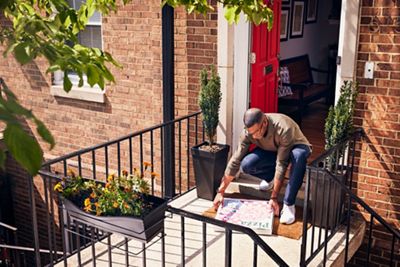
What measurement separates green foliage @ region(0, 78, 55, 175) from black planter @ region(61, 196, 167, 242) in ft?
6.37

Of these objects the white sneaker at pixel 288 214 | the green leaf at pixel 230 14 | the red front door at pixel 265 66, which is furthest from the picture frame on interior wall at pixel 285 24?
the green leaf at pixel 230 14

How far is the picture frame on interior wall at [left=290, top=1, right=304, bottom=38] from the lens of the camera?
8938 millimetres

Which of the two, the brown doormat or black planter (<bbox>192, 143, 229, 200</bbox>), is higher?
black planter (<bbox>192, 143, 229, 200</bbox>)

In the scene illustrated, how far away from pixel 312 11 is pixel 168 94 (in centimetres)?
508

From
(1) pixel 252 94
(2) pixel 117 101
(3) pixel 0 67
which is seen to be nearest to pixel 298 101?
(1) pixel 252 94

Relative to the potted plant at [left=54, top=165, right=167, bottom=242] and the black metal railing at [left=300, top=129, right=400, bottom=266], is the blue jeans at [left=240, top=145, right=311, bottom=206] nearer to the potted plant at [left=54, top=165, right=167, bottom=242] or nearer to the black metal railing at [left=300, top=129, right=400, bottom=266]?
the black metal railing at [left=300, top=129, right=400, bottom=266]

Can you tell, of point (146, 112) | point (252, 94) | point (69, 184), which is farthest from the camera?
point (146, 112)

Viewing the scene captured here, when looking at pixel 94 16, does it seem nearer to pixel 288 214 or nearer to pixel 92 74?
pixel 288 214

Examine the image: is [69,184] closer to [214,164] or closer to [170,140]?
[214,164]

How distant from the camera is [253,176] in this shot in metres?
5.42

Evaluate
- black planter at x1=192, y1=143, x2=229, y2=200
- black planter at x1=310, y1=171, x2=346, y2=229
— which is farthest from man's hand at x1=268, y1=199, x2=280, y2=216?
black planter at x1=192, y1=143, x2=229, y2=200

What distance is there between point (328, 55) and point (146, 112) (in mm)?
5143

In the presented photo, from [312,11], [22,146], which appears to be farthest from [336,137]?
[312,11]

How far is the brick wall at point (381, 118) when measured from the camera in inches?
177
